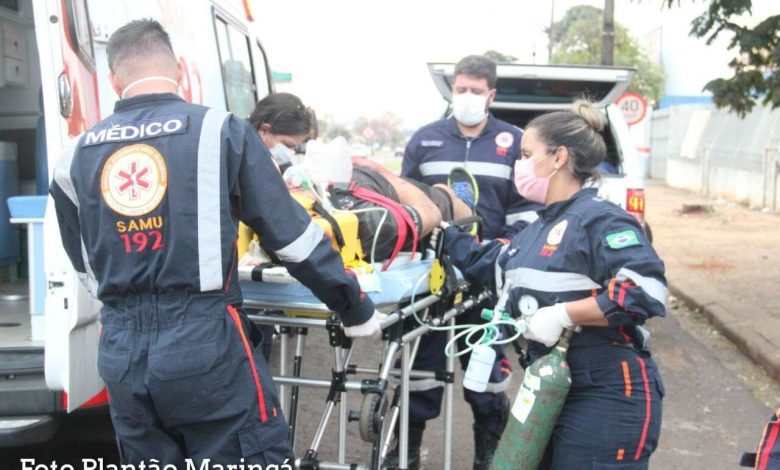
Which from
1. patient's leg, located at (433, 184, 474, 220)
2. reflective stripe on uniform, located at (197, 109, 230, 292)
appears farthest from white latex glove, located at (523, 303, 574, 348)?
patient's leg, located at (433, 184, 474, 220)

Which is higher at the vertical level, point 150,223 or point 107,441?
point 150,223

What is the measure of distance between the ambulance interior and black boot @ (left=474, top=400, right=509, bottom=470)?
2.50 m

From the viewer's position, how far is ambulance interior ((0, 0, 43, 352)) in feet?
17.5

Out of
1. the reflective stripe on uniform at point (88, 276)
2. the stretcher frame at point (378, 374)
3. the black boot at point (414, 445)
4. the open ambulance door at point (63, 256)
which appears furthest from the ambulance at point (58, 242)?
the black boot at point (414, 445)

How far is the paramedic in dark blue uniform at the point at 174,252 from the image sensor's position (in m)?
Result: 2.55

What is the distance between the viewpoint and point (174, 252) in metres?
2.54

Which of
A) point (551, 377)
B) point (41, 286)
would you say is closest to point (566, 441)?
point (551, 377)

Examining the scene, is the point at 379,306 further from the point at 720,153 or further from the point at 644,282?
the point at 720,153

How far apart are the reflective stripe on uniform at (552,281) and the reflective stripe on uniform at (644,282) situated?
13 centimetres

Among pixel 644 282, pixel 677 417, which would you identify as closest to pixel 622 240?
pixel 644 282

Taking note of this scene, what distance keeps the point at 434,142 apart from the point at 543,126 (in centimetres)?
163

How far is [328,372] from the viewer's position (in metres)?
6.37

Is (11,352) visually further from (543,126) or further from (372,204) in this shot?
(543,126)

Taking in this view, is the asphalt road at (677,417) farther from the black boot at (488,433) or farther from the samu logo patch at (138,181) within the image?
the samu logo patch at (138,181)
